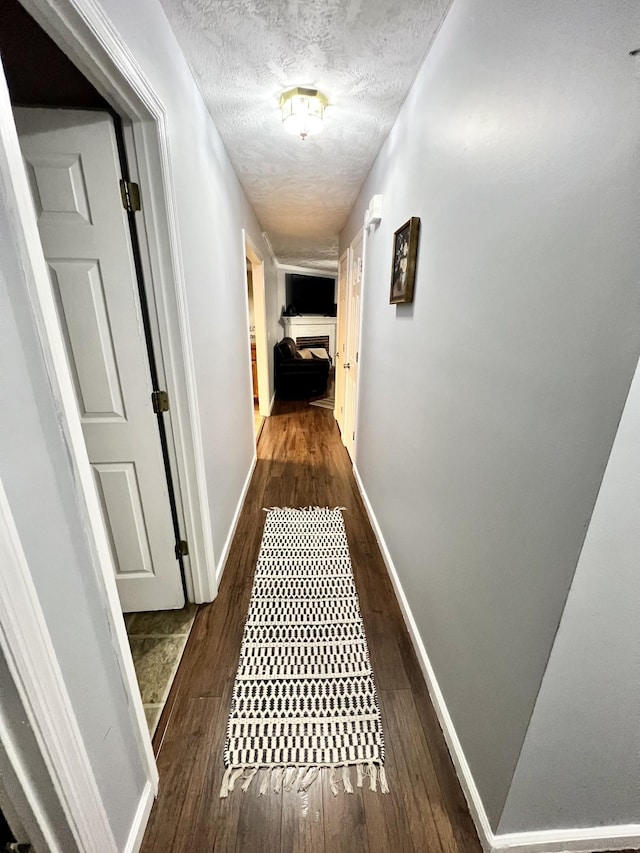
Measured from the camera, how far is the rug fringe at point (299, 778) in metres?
1.01

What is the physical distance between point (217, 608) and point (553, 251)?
1.87m

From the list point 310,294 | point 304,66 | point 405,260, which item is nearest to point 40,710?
point 405,260

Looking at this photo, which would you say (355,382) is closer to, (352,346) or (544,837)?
(352,346)

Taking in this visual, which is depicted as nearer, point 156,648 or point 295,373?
point 156,648

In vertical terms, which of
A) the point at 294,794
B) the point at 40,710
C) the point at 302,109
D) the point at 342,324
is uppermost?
the point at 302,109

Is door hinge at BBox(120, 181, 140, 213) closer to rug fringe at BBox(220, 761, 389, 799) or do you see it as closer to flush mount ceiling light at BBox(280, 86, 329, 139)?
flush mount ceiling light at BBox(280, 86, 329, 139)

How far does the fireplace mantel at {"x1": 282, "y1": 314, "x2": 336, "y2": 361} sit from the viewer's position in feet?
21.7

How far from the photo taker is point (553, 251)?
0.64m

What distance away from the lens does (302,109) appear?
1.52 m

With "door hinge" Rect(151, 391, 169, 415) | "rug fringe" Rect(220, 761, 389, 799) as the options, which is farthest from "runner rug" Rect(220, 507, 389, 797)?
"door hinge" Rect(151, 391, 169, 415)

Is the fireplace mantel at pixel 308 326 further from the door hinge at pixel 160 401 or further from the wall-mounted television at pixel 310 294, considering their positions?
the door hinge at pixel 160 401

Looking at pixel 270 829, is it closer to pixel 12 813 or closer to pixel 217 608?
pixel 12 813

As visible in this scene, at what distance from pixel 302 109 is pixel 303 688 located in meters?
2.54

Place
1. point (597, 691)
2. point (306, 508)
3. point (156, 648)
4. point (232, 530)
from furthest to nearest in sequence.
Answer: point (306, 508) → point (232, 530) → point (156, 648) → point (597, 691)
